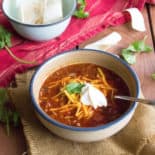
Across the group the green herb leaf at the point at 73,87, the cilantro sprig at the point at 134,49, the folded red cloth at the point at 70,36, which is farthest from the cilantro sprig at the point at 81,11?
the green herb leaf at the point at 73,87

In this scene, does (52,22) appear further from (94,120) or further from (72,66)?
(94,120)

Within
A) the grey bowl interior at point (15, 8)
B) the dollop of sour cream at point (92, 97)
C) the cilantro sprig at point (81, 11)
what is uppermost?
the grey bowl interior at point (15, 8)

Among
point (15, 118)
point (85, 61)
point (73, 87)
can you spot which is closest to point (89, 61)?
point (85, 61)

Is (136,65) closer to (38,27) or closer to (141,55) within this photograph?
(141,55)

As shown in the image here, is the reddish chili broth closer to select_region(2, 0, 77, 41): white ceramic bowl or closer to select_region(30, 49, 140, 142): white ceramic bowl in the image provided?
select_region(30, 49, 140, 142): white ceramic bowl

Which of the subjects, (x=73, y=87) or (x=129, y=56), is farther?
(x=129, y=56)

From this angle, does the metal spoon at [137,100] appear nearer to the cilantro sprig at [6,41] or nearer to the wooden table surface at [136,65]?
the wooden table surface at [136,65]

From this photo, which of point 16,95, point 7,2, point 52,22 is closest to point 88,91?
point 16,95
